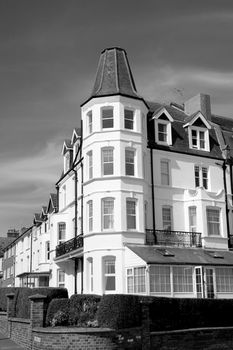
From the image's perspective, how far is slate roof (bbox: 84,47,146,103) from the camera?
105 ft

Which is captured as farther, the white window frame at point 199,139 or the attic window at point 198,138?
the attic window at point 198,138

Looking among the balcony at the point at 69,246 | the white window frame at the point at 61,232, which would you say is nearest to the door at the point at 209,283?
the balcony at the point at 69,246

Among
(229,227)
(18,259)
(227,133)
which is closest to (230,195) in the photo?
(229,227)

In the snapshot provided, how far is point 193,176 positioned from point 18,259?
36944mm

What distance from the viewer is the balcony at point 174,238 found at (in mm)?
30859

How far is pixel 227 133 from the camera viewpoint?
3850 centimetres

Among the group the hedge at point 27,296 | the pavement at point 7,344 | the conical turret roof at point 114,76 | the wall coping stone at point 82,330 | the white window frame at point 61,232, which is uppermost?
the conical turret roof at point 114,76

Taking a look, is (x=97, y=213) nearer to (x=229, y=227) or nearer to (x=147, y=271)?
(x=147, y=271)

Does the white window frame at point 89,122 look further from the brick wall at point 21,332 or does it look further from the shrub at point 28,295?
the brick wall at point 21,332

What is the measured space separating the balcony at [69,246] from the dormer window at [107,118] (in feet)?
25.4

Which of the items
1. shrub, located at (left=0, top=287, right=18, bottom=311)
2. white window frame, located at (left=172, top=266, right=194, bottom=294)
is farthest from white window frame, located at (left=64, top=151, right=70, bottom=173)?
white window frame, located at (left=172, top=266, right=194, bottom=294)

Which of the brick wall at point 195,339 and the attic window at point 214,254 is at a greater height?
the attic window at point 214,254

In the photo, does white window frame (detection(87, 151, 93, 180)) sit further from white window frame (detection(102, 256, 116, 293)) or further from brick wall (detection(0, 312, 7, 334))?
brick wall (detection(0, 312, 7, 334))

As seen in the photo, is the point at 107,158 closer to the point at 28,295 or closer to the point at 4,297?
the point at 28,295
